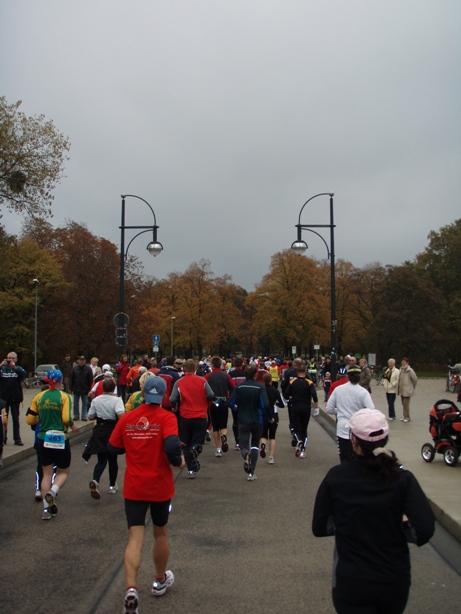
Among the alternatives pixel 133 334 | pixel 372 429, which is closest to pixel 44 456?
pixel 372 429

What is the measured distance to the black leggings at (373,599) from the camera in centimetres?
299

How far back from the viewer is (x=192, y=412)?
1035cm

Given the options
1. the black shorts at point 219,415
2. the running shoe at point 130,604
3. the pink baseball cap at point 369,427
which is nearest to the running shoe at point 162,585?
the running shoe at point 130,604

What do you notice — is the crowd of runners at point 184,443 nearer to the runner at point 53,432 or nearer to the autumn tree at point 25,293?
the runner at point 53,432

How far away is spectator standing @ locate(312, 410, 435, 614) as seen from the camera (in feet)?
9.86

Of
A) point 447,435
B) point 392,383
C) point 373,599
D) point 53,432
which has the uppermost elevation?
point 392,383

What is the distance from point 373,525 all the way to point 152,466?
242 centimetres

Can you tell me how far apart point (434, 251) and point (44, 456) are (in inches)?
2735

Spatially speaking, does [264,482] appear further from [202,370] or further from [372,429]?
[202,370]

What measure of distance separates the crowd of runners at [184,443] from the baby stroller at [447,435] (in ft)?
7.11

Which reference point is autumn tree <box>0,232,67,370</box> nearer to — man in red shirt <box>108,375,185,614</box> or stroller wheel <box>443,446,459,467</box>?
stroller wheel <box>443,446,459,467</box>

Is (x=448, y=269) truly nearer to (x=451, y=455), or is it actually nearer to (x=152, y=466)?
(x=451, y=455)

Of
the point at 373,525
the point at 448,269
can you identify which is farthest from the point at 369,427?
the point at 448,269

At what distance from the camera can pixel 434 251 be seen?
72375 millimetres
